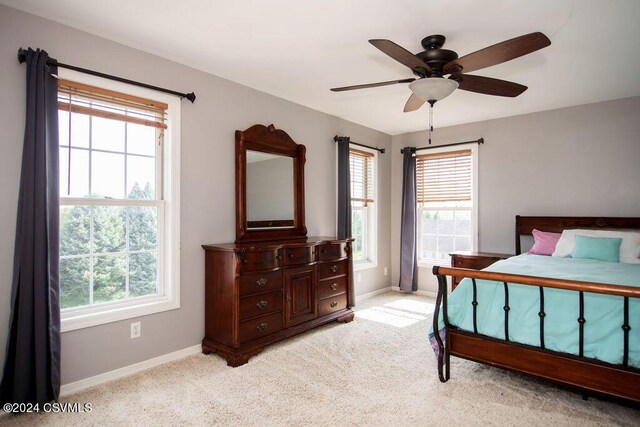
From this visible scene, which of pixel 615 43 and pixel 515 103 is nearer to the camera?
pixel 615 43

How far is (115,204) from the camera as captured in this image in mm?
2727

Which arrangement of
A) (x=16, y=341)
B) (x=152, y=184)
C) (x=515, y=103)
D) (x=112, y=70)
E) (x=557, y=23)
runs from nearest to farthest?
1. (x=16, y=341)
2. (x=557, y=23)
3. (x=112, y=70)
4. (x=152, y=184)
5. (x=515, y=103)

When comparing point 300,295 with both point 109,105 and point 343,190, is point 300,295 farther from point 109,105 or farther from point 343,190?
point 109,105

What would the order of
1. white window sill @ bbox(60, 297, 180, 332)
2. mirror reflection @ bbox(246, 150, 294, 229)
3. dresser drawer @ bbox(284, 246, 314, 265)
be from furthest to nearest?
1. mirror reflection @ bbox(246, 150, 294, 229)
2. dresser drawer @ bbox(284, 246, 314, 265)
3. white window sill @ bbox(60, 297, 180, 332)

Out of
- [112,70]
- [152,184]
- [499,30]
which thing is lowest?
[152,184]

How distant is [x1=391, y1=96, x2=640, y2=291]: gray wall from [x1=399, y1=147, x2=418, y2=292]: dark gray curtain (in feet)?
1.13

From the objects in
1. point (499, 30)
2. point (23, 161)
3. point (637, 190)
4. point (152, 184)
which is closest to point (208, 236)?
point (152, 184)

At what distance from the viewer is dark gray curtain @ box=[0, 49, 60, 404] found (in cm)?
216

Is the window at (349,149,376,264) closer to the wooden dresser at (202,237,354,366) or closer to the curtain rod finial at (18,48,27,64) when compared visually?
the wooden dresser at (202,237,354,366)

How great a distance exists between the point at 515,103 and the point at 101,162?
423cm

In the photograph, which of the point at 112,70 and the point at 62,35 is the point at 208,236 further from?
the point at 62,35

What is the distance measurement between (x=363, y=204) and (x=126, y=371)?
3.55 meters

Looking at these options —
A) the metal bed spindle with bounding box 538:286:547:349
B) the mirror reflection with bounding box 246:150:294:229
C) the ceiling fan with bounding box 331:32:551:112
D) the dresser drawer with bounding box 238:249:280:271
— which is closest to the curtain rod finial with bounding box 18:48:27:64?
the mirror reflection with bounding box 246:150:294:229

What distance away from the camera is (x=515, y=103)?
4.15 meters
